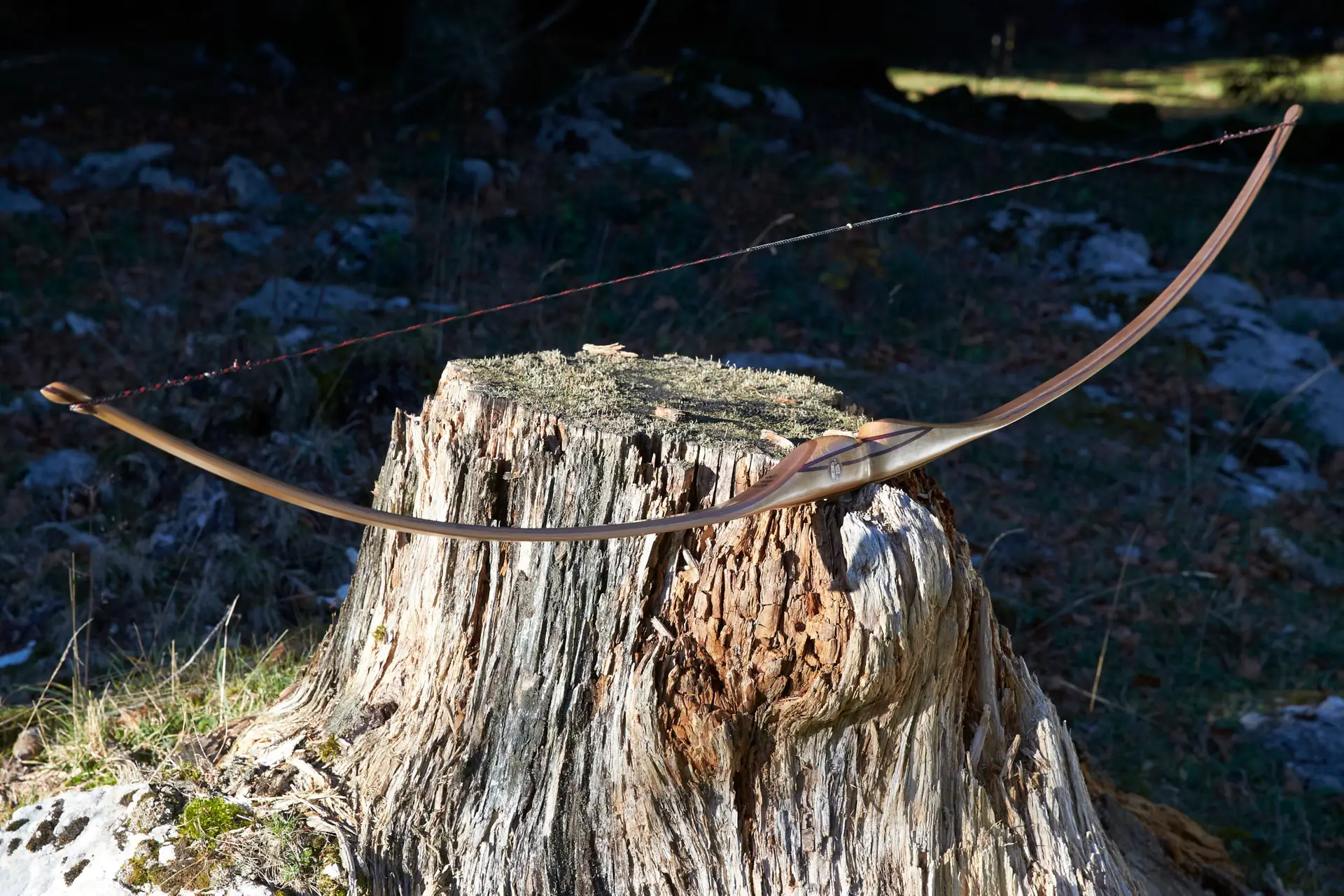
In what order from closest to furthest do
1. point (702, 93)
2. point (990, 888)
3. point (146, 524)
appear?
point (990, 888) → point (146, 524) → point (702, 93)

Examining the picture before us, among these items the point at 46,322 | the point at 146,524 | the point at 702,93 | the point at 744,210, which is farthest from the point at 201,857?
the point at 702,93

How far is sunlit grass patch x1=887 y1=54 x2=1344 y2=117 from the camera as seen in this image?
31.7 feet

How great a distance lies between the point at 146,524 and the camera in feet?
12.5

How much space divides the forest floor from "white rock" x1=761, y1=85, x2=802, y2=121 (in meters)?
0.17

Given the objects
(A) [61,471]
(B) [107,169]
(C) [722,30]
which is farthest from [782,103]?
(A) [61,471]

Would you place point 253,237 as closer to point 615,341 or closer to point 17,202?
point 17,202

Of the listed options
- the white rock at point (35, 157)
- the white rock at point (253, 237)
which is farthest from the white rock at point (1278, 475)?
the white rock at point (35, 157)

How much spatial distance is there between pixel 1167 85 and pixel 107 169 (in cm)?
1150

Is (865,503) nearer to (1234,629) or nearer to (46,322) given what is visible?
(1234,629)

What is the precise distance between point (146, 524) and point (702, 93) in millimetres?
6578

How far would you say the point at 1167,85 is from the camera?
1328 cm

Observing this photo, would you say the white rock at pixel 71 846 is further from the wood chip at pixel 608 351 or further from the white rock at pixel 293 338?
the white rock at pixel 293 338

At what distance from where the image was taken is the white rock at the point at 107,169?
6634 mm

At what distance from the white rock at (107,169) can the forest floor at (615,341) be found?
14cm
